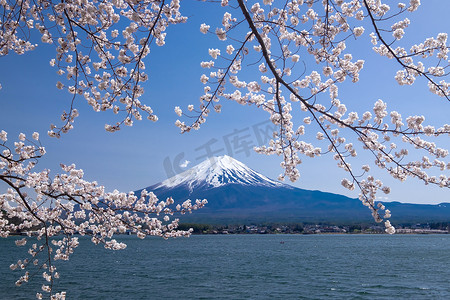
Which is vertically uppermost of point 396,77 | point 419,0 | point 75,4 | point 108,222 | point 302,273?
point 75,4

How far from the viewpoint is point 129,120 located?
132 inches

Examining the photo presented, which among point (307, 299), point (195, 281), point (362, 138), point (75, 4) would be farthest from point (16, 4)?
point (195, 281)

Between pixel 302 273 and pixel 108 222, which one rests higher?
pixel 108 222

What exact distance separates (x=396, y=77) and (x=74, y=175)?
3501 mm

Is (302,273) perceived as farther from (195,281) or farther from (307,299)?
(307,299)

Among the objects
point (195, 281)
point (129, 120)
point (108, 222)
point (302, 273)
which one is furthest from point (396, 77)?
point (302, 273)

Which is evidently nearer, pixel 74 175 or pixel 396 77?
pixel 396 77

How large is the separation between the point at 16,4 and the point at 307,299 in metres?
16.3

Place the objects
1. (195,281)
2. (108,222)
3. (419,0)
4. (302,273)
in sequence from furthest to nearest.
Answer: (302,273) < (195,281) < (108,222) < (419,0)

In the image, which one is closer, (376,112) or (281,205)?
(376,112)

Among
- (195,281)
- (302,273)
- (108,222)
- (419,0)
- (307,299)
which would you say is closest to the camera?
(419,0)

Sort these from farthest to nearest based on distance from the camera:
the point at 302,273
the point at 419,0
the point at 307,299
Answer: the point at 302,273 → the point at 307,299 → the point at 419,0

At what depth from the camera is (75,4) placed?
3258 millimetres

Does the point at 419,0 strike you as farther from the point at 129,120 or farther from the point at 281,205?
the point at 281,205
